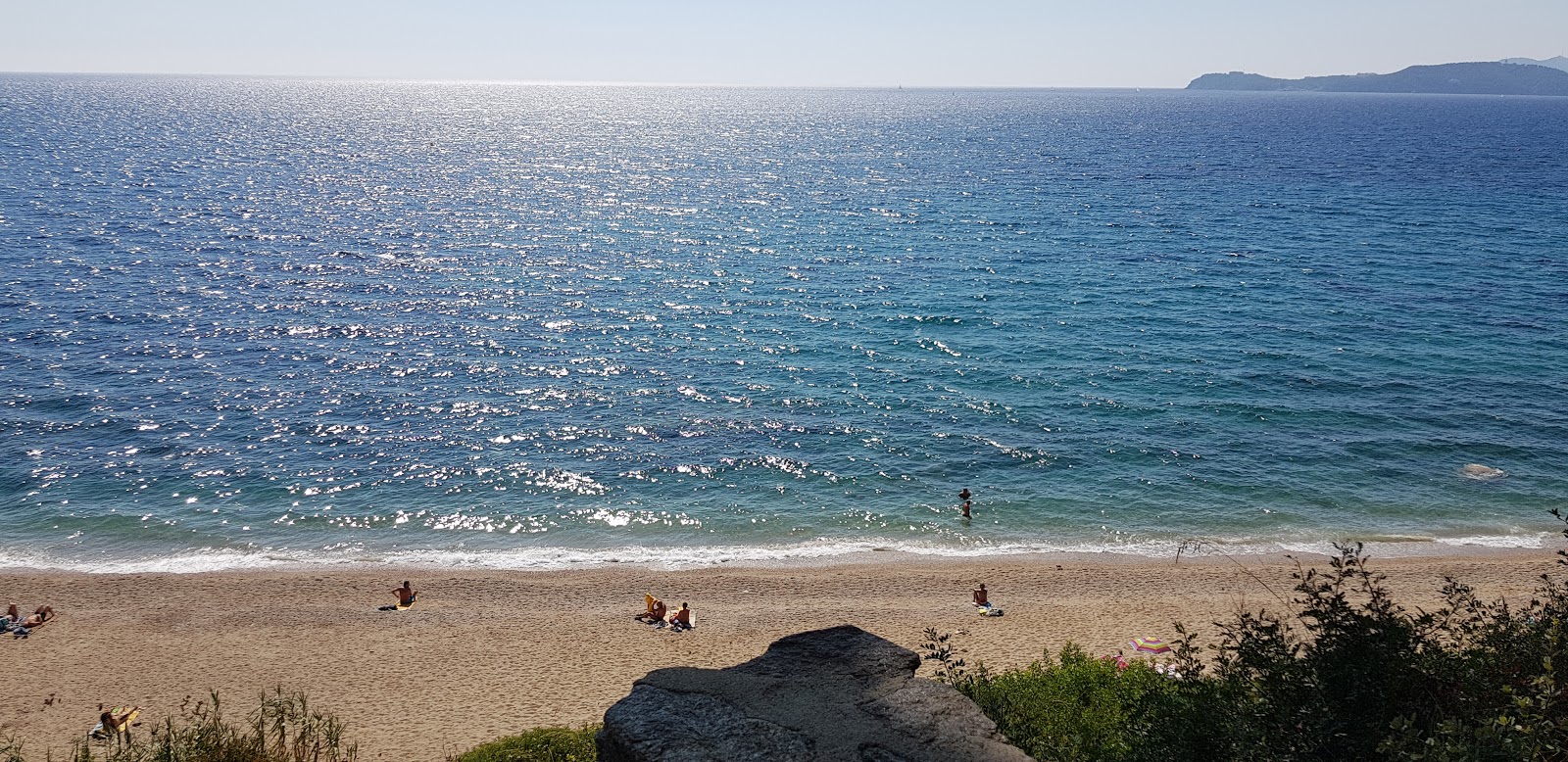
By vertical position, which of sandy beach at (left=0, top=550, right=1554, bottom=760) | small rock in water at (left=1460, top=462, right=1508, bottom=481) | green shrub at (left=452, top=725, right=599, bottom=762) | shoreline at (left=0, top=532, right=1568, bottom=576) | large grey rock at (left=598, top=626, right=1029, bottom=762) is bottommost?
sandy beach at (left=0, top=550, right=1554, bottom=760)

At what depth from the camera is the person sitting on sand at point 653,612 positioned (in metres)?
28.2

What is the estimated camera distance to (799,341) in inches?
2103

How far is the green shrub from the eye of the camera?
15711 mm

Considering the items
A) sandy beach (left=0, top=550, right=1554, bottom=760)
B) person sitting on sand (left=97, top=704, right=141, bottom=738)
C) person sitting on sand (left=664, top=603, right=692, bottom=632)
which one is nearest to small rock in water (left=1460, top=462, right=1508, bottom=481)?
sandy beach (left=0, top=550, right=1554, bottom=760)

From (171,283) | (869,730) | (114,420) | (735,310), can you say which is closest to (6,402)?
(114,420)

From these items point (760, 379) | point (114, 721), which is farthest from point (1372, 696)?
point (760, 379)

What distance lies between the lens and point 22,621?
27.7 meters

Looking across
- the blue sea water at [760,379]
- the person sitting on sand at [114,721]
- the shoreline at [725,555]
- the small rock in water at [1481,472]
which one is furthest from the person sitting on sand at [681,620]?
the small rock in water at [1481,472]

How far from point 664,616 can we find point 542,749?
12.2 m

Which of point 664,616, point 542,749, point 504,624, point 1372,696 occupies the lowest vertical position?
point 504,624

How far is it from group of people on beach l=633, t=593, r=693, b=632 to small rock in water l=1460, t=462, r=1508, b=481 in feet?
103

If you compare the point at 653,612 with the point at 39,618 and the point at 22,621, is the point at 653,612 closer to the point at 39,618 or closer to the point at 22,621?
the point at 39,618

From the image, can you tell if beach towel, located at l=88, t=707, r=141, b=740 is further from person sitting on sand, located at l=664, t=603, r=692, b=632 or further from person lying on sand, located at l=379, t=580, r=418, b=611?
person sitting on sand, located at l=664, t=603, r=692, b=632

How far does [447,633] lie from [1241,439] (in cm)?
3258
